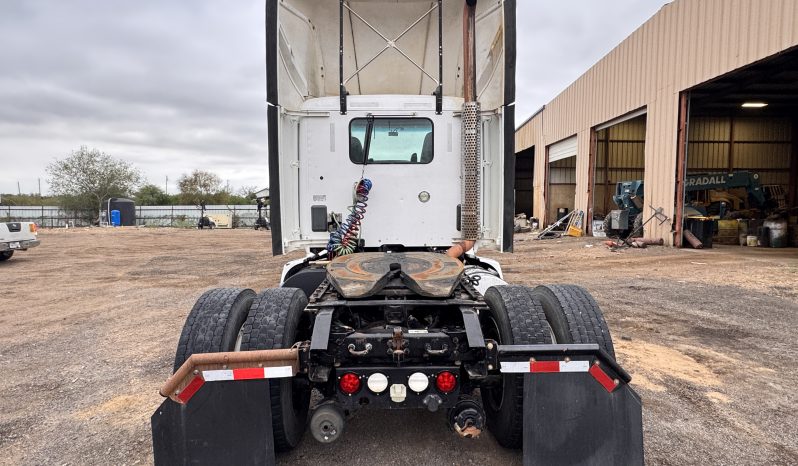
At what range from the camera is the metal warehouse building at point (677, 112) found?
36.8 feet

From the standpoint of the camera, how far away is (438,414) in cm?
331

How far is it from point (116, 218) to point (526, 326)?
124ft

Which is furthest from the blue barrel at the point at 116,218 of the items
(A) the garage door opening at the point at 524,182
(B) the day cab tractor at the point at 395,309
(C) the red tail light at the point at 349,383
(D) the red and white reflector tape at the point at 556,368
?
(D) the red and white reflector tape at the point at 556,368

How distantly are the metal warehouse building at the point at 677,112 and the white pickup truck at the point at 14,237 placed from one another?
1888cm

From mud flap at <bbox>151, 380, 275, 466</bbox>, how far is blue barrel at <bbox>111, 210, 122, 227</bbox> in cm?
3682

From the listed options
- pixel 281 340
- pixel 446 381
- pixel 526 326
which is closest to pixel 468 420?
pixel 446 381

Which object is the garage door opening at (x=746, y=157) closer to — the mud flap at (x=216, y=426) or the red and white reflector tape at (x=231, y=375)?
the red and white reflector tape at (x=231, y=375)

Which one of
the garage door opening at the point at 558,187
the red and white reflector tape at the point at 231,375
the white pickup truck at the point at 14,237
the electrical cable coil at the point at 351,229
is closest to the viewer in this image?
the red and white reflector tape at the point at 231,375

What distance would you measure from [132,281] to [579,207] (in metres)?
17.6

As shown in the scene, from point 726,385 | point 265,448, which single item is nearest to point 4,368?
point 265,448

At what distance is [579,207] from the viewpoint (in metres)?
20.1

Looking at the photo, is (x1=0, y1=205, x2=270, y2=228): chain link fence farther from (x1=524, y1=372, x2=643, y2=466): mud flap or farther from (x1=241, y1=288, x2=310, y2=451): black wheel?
(x1=524, y1=372, x2=643, y2=466): mud flap

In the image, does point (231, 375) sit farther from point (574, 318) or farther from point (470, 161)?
point (470, 161)

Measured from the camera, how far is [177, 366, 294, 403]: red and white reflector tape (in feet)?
6.79
